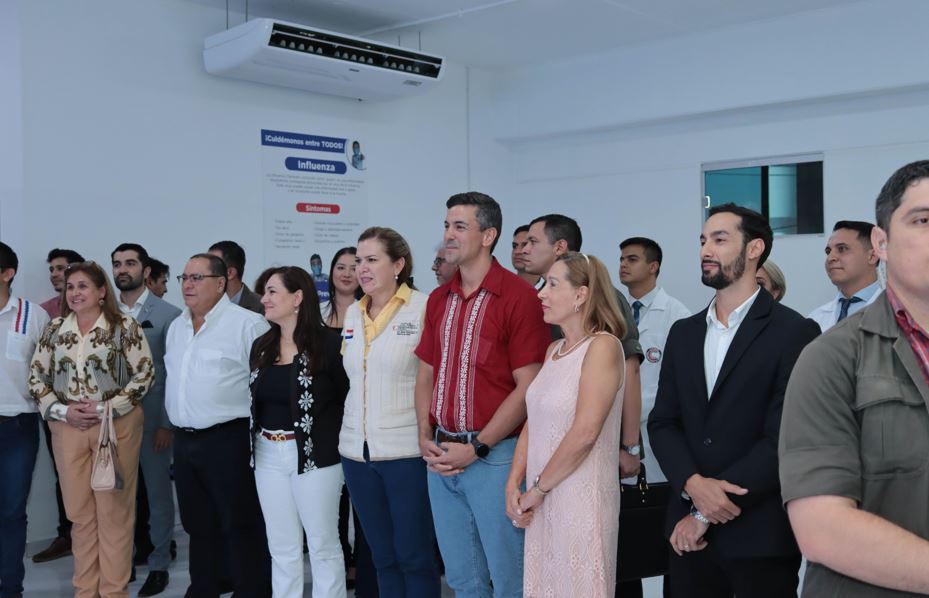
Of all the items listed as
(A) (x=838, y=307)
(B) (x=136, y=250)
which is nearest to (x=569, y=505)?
(A) (x=838, y=307)

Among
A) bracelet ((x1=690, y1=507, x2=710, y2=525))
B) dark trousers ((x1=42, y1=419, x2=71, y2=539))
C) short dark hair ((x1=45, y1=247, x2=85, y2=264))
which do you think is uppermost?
short dark hair ((x1=45, y1=247, x2=85, y2=264))

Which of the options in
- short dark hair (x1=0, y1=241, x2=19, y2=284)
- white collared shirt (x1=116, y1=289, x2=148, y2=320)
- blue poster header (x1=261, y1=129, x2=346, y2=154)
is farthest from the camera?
blue poster header (x1=261, y1=129, x2=346, y2=154)

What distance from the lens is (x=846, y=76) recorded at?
5785mm

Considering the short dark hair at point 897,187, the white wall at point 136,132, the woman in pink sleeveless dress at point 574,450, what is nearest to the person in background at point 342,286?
the white wall at point 136,132

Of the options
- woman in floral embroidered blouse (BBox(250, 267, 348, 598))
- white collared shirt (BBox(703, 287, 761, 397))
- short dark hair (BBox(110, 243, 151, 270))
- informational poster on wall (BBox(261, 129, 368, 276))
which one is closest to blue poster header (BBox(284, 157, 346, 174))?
informational poster on wall (BBox(261, 129, 368, 276))

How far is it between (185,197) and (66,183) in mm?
798

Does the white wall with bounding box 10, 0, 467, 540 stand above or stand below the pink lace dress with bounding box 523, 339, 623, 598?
above

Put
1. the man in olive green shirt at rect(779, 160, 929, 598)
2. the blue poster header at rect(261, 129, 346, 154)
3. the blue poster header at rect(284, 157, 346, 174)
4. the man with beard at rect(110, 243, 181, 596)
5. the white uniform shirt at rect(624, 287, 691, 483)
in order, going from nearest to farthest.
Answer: the man in olive green shirt at rect(779, 160, 929, 598) → the man with beard at rect(110, 243, 181, 596) → the white uniform shirt at rect(624, 287, 691, 483) → the blue poster header at rect(261, 129, 346, 154) → the blue poster header at rect(284, 157, 346, 174)

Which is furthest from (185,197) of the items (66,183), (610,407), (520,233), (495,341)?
(610,407)

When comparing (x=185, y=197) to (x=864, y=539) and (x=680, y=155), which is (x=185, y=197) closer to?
(x=680, y=155)

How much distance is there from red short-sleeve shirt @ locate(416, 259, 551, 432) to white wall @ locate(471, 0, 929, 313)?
3.90 m

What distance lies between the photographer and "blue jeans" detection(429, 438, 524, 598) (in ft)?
9.47

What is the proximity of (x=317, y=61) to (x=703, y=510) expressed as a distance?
4.46m

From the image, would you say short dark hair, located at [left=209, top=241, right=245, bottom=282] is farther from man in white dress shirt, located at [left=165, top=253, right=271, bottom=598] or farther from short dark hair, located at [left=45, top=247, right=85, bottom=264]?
man in white dress shirt, located at [left=165, top=253, right=271, bottom=598]
